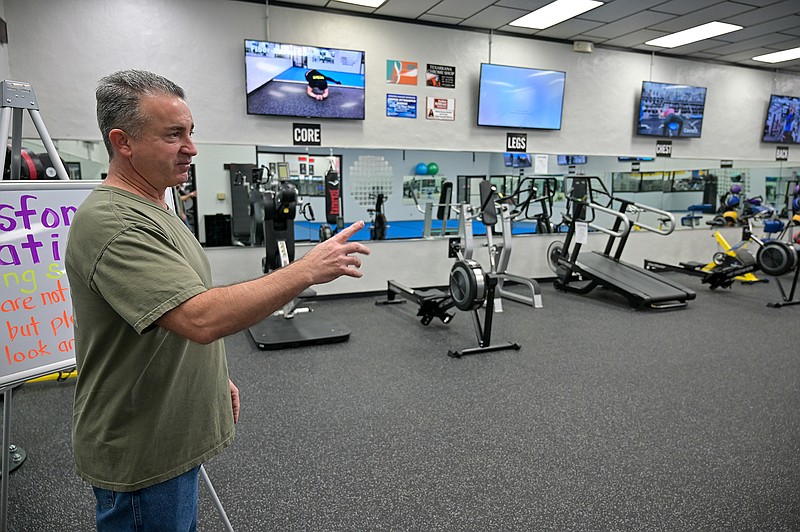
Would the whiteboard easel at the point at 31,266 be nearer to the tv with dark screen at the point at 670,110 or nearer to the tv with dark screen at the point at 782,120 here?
the tv with dark screen at the point at 670,110

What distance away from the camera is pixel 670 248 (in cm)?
773

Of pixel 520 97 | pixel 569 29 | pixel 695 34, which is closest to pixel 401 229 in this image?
pixel 520 97

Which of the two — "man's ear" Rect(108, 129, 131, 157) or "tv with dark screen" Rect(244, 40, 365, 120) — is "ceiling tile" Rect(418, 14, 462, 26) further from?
"man's ear" Rect(108, 129, 131, 157)

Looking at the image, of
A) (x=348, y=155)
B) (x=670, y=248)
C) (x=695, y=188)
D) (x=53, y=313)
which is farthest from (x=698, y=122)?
(x=53, y=313)

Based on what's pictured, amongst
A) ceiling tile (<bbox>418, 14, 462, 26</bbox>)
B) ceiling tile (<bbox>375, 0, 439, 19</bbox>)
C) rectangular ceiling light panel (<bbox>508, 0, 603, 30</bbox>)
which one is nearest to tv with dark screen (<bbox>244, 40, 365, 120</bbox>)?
ceiling tile (<bbox>375, 0, 439, 19</bbox>)

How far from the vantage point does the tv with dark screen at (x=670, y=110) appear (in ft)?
23.5

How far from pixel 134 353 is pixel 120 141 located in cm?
44

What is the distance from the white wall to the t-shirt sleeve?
186 inches

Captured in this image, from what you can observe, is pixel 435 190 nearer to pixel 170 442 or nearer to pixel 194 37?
pixel 194 37

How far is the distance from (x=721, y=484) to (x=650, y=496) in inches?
14.8

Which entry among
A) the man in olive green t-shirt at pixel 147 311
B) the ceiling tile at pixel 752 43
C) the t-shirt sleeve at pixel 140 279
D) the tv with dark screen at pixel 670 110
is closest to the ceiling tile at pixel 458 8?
the tv with dark screen at pixel 670 110

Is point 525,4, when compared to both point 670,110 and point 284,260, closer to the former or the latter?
point 670,110

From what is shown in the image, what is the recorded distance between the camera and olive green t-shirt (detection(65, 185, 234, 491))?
0.93m

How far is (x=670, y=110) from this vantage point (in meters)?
7.31
